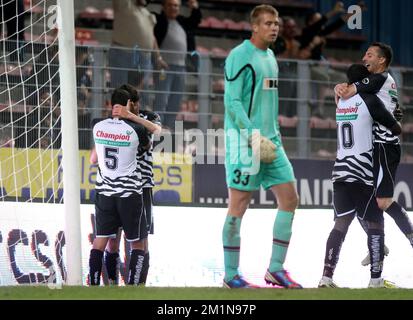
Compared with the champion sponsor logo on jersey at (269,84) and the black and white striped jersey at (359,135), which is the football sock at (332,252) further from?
the champion sponsor logo on jersey at (269,84)

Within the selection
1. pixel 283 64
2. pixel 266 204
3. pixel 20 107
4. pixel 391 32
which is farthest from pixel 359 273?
pixel 391 32

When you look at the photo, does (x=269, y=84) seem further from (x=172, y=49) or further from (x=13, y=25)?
(x=172, y=49)

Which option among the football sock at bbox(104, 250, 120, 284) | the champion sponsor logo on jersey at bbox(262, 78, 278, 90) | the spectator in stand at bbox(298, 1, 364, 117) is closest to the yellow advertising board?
the football sock at bbox(104, 250, 120, 284)

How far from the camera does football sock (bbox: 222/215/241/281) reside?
6859 millimetres

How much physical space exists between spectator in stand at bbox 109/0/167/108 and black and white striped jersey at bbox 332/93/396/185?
3.41 meters

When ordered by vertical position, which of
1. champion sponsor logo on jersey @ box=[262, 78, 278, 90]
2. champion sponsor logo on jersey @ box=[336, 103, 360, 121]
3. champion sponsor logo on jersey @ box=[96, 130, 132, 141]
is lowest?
champion sponsor logo on jersey @ box=[96, 130, 132, 141]

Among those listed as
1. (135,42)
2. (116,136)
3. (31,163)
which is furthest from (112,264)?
(135,42)

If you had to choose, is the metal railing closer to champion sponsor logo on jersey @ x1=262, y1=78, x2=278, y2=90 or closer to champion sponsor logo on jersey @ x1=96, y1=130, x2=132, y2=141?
champion sponsor logo on jersey @ x1=96, y1=130, x2=132, y2=141

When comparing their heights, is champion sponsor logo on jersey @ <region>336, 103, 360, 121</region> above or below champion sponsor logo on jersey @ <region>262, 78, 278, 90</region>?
below

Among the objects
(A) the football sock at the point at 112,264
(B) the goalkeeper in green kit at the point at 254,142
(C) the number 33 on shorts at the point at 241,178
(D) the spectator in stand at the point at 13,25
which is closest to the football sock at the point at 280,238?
(B) the goalkeeper in green kit at the point at 254,142

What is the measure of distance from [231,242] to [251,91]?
1005mm

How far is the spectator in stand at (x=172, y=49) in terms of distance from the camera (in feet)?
37.1

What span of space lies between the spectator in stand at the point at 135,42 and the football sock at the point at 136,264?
2959 millimetres

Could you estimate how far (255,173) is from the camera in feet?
22.5
